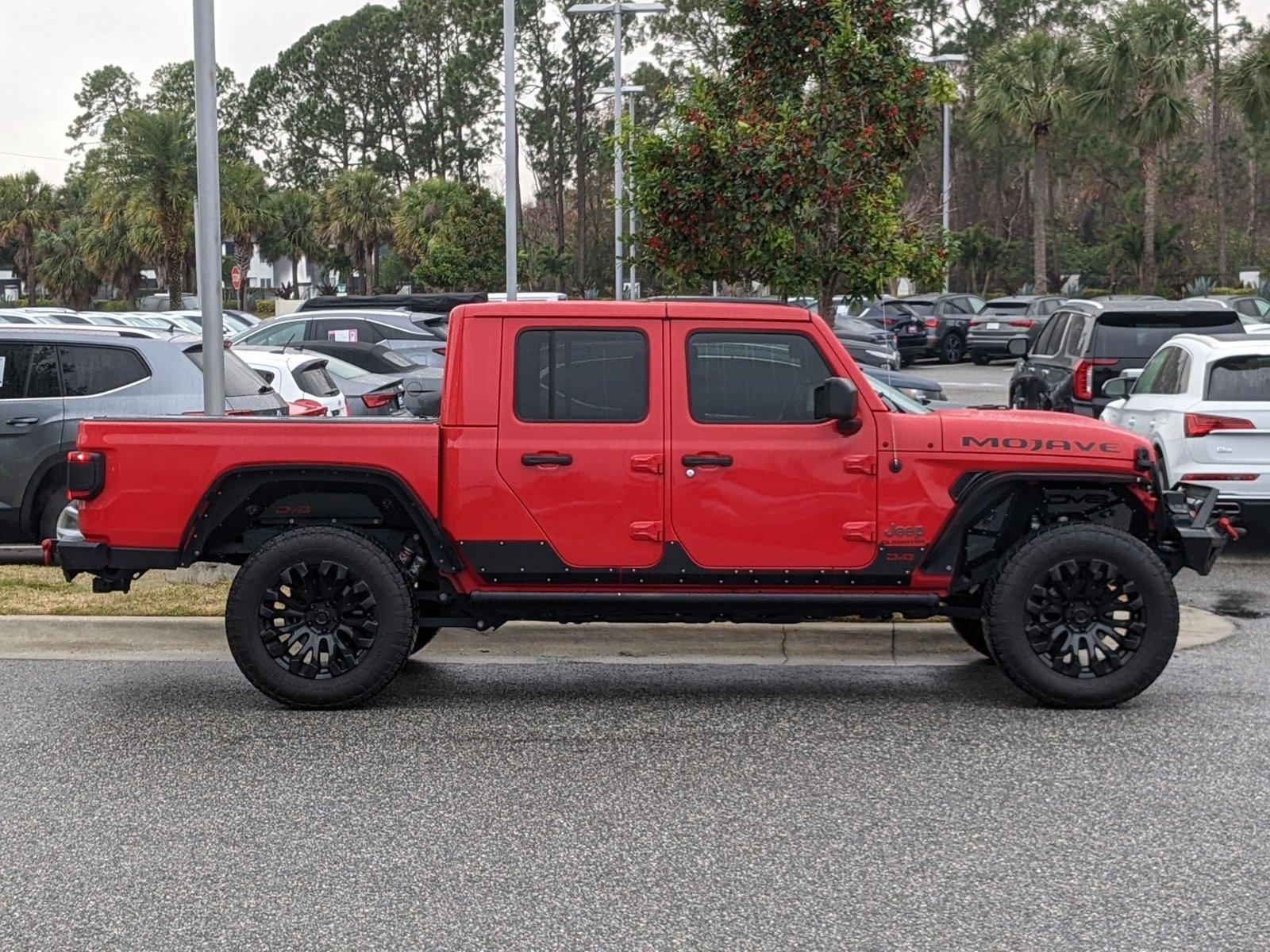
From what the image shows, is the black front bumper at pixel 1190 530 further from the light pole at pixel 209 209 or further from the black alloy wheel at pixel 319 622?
the light pole at pixel 209 209

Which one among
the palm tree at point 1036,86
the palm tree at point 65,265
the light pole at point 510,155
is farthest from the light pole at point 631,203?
the palm tree at point 65,265

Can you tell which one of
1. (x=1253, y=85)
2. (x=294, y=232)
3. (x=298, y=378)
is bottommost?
(x=298, y=378)

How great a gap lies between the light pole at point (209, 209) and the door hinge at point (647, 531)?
171 inches

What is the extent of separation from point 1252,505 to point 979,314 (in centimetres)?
3145

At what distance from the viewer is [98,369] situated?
455 inches

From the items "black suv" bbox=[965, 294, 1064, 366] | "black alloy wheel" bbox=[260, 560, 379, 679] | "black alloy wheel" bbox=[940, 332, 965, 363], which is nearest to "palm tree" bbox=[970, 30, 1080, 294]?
"black alloy wheel" bbox=[940, 332, 965, 363]

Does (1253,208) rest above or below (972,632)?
above

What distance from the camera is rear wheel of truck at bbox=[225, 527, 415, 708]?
24.6ft

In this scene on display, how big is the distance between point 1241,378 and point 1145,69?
43.2 metres

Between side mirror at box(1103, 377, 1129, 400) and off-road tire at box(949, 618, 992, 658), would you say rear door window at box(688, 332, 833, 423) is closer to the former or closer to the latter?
off-road tire at box(949, 618, 992, 658)

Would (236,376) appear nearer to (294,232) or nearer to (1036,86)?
(1036,86)

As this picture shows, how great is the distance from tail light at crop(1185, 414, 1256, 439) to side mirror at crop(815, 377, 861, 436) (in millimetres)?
5137

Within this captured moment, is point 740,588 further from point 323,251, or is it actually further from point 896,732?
point 323,251

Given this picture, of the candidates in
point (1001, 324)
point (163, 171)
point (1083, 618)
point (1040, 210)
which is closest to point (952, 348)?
point (1001, 324)
